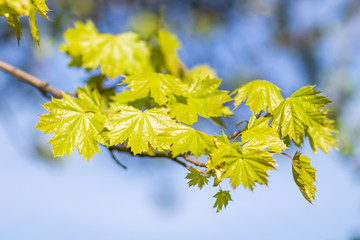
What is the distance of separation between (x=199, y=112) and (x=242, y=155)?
10.0 inches

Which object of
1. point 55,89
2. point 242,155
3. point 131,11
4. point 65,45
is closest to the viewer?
point 242,155

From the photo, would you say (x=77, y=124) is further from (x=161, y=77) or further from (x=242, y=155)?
(x=242, y=155)

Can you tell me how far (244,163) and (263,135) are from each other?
11 centimetres

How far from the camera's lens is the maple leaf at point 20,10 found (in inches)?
32.8

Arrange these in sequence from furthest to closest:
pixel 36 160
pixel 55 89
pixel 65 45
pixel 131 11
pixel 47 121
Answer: pixel 131 11 < pixel 36 160 < pixel 65 45 < pixel 55 89 < pixel 47 121

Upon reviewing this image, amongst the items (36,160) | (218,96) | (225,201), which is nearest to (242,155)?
(225,201)

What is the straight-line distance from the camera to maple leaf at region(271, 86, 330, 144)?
1001mm

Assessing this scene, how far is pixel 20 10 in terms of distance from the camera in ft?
2.73

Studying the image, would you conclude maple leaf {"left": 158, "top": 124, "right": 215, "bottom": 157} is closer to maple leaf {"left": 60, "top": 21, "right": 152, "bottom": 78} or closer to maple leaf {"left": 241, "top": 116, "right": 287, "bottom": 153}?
maple leaf {"left": 241, "top": 116, "right": 287, "bottom": 153}

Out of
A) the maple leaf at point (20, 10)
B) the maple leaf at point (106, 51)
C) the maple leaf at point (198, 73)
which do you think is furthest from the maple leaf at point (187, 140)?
the maple leaf at point (198, 73)

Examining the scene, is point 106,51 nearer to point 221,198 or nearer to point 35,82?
point 35,82

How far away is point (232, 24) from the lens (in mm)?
4793

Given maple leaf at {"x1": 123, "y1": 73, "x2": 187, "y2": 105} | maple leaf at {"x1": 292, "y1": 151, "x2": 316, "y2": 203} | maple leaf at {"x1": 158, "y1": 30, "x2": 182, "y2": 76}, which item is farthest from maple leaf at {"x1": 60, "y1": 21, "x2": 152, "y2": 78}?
maple leaf at {"x1": 292, "y1": 151, "x2": 316, "y2": 203}

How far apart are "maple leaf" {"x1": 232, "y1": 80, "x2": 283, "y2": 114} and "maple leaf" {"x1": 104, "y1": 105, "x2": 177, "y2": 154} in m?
0.29
